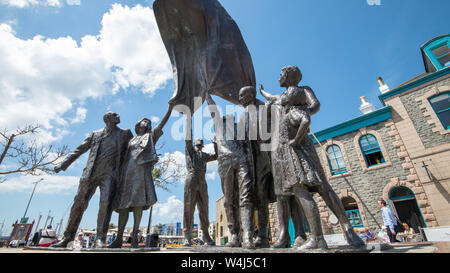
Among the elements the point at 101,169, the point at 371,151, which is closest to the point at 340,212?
the point at 101,169

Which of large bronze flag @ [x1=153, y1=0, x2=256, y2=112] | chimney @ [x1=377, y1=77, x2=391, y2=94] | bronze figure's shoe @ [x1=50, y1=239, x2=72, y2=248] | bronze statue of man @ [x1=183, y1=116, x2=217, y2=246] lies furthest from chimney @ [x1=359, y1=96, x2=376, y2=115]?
bronze figure's shoe @ [x1=50, y1=239, x2=72, y2=248]

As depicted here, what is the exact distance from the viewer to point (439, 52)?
1250 cm

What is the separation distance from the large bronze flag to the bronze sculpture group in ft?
0.07

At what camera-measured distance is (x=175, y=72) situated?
→ 15.6 feet

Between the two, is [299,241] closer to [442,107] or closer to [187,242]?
[187,242]

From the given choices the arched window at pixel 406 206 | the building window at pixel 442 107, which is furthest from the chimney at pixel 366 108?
the arched window at pixel 406 206

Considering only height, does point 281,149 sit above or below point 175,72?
below

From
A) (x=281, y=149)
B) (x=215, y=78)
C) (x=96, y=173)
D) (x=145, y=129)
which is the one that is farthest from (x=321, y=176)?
(x=96, y=173)

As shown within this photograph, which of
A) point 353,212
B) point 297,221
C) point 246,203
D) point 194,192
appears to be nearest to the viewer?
point 246,203

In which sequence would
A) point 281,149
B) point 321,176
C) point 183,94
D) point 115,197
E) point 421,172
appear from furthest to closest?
point 421,172 < point 183,94 < point 115,197 < point 281,149 < point 321,176

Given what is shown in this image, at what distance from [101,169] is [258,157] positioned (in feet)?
8.72
